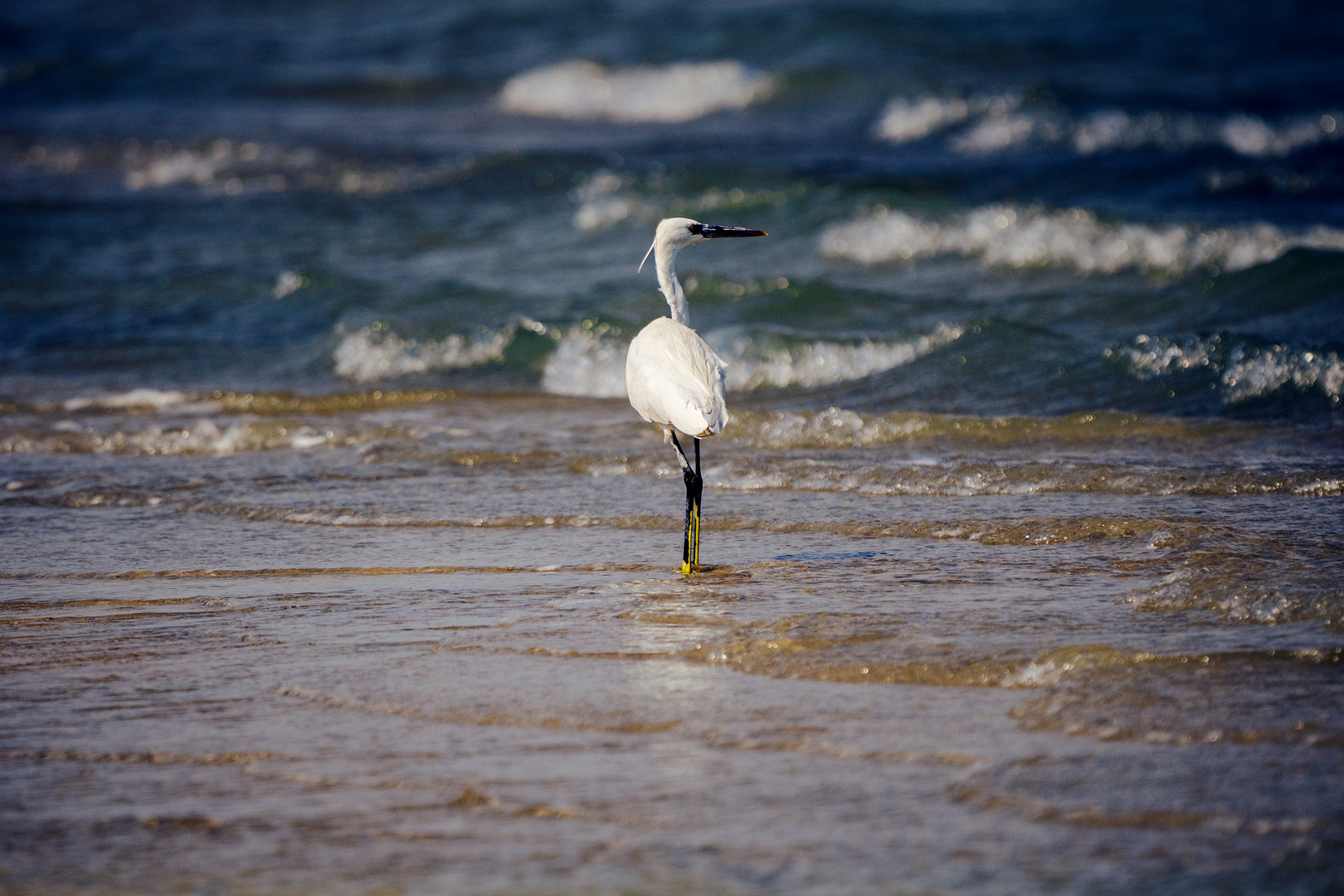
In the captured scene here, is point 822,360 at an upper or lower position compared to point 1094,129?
lower

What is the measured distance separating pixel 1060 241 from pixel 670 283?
18.3 feet

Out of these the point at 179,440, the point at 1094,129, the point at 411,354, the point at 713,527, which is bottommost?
the point at 713,527

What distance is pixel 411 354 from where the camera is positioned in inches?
350

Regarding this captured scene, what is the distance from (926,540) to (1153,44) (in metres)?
16.2

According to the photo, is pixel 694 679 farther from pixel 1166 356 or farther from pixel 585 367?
pixel 585 367

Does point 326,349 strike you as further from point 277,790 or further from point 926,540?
point 277,790

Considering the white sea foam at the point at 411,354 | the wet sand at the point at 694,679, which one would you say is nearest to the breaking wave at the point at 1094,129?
the white sea foam at the point at 411,354

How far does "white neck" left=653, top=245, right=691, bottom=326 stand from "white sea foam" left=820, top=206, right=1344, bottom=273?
16.8ft

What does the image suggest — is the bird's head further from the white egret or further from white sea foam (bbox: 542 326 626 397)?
white sea foam (bbox: 542 326 626 397)

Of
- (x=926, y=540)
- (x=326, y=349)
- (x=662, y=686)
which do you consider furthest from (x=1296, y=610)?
(x=326, y=349)

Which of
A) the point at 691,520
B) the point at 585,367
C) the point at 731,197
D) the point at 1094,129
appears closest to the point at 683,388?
the point at 691,520

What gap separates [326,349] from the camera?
9211 mm

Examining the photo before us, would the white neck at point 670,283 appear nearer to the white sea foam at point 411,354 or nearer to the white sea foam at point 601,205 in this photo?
the white sea foam at point 411,354

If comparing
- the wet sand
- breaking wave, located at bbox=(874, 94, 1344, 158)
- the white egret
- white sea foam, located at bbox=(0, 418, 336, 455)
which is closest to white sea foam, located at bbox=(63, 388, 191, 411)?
white sea foam, located at bbox=(0, 418, 336, 455)
